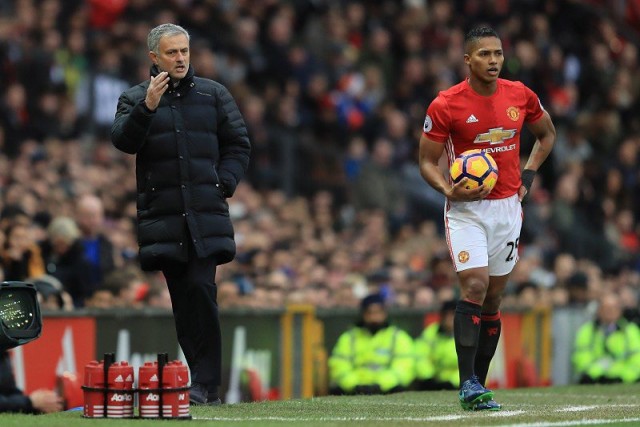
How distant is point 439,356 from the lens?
49.5ft

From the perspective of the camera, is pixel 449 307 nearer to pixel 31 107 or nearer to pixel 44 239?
pixel 44 239

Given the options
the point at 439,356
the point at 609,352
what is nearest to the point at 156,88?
the point at 439,356

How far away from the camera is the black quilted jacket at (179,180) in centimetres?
969

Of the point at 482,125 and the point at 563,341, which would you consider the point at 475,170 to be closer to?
the point at 482,125

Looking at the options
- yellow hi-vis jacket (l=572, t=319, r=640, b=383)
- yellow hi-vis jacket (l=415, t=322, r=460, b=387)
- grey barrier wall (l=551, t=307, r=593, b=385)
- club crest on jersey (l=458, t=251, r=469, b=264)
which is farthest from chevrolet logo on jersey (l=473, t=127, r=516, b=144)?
grey barrier wall (l=551, t=307, r=593, b=385)

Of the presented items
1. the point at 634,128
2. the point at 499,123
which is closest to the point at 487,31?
the point at 499,123

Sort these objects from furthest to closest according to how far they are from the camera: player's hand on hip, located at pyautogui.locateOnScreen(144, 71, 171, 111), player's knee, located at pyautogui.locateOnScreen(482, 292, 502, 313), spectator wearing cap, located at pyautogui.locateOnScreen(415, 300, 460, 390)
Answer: spectator wearing cap, located at pyautogui.locateOnScreen(415, 300, 460, 390) < player's knee, located at pyautogui.locateOnScreen(482, 292, 502, 313) < player's hand on hip, located at pyautogui.locateOnScreen(144, 71, 171, 111)

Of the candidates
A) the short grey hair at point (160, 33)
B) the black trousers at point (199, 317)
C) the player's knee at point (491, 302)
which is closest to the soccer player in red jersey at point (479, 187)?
the player's knee at point (491, 302)

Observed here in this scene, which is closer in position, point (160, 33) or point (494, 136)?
point (160, 33)

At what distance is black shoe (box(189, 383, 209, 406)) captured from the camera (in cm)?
979

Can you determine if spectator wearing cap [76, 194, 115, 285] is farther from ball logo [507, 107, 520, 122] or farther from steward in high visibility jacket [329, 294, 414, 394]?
ball logo [507, 107, 520, 122]

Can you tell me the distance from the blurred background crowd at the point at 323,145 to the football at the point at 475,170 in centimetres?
398

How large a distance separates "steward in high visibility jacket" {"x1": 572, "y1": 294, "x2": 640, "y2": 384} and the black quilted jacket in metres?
7.87

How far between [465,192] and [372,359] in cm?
494
